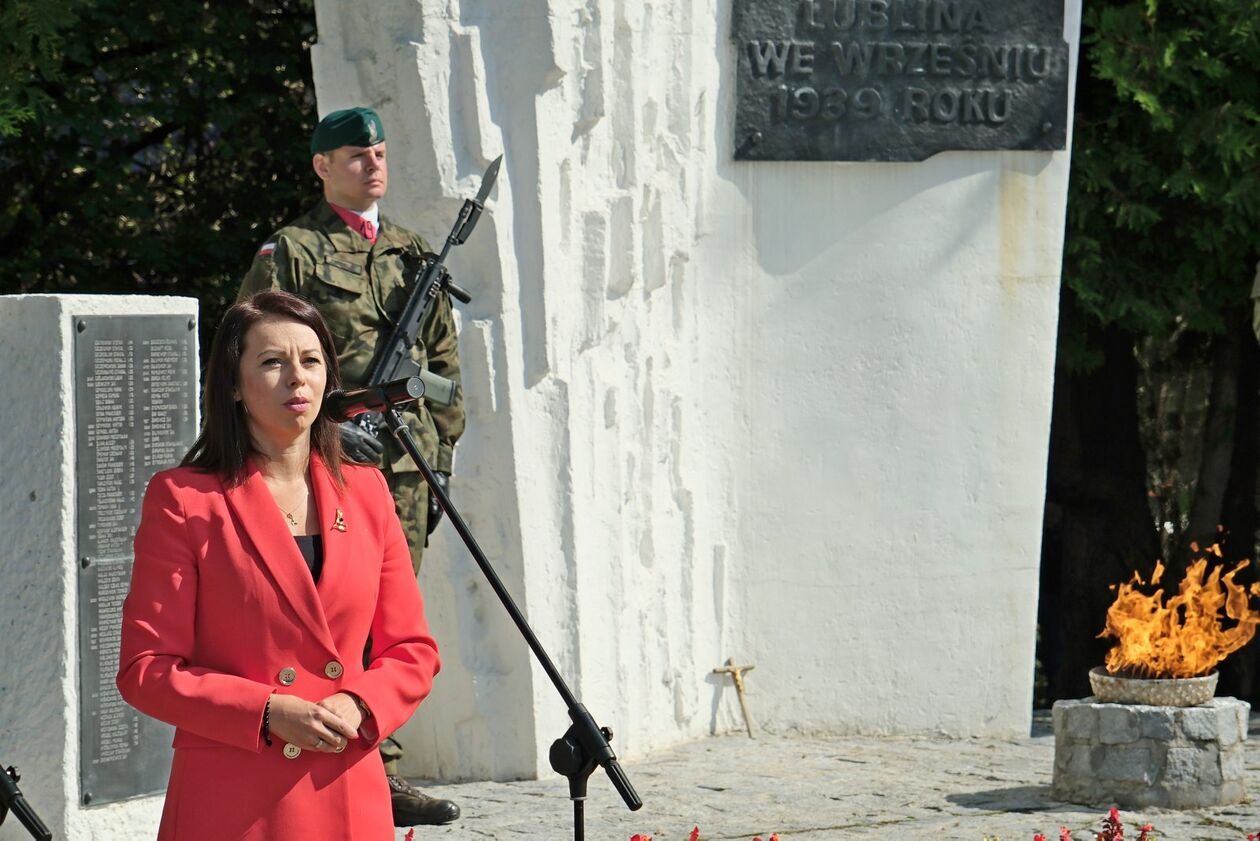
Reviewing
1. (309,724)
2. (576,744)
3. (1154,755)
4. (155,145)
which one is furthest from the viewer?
(155,145)

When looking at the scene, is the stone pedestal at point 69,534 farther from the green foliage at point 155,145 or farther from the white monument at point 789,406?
the green foliage at point 155,145

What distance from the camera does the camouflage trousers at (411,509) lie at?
5527 mm

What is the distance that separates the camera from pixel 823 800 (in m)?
6.20

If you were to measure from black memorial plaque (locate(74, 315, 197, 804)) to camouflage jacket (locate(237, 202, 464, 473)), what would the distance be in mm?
444

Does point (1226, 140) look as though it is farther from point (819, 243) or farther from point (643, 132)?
point (643, 132)

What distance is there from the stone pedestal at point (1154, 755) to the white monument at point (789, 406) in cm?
138

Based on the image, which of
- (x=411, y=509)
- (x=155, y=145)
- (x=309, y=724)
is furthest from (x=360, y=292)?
(x=155, y=145)

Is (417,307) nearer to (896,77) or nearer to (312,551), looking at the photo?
(312,551)

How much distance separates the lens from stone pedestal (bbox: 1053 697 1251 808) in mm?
5945

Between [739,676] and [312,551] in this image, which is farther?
[739,676]

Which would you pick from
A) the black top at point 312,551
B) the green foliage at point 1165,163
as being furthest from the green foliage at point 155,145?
the black top at point 312,551

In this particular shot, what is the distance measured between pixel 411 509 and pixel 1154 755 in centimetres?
244

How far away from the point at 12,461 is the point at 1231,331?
646cm

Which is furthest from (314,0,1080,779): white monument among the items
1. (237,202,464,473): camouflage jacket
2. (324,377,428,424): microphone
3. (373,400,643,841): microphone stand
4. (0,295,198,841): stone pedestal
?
(324,377,428,424): microphone
